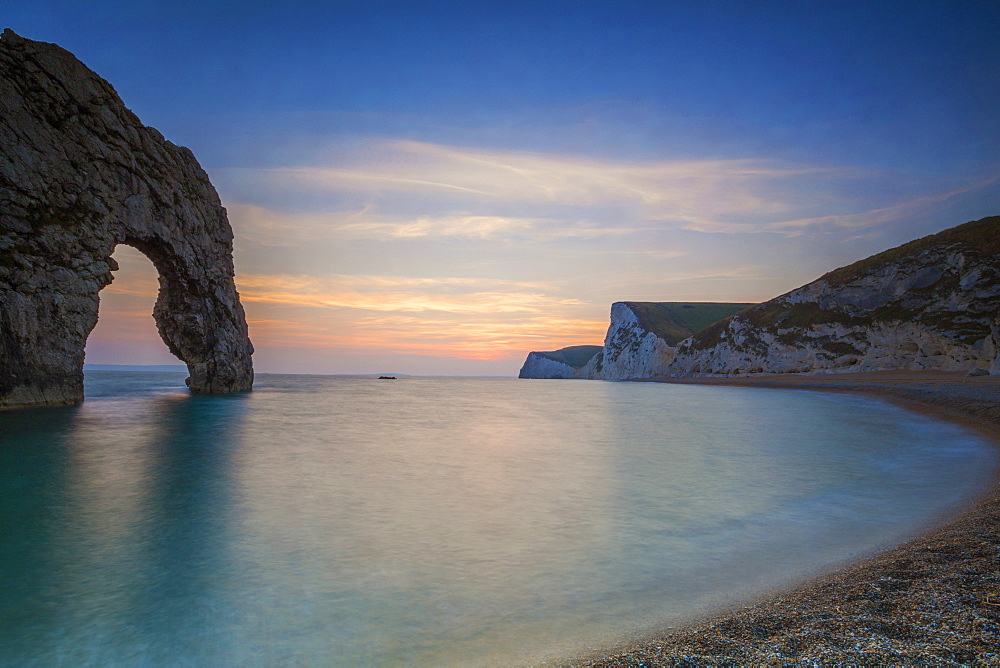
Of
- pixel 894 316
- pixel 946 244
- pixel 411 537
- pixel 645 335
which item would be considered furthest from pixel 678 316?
pixel 411 537

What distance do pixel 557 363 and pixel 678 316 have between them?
45.9 metres

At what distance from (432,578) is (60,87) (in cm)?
3070

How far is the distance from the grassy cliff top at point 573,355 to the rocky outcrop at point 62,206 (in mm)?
146840

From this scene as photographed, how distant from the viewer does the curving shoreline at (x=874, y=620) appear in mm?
3051

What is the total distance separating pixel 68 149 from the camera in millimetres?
23062

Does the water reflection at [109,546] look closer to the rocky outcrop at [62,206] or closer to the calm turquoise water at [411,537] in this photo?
the calm turquoise water at [411,537]

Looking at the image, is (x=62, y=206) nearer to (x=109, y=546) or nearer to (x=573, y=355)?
(x=109, y=546)

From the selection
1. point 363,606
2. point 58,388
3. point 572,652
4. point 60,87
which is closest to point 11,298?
point 58,388

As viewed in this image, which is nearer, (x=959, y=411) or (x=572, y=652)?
(x=572, y=652)

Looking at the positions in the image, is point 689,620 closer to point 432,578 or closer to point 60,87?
point 432,578

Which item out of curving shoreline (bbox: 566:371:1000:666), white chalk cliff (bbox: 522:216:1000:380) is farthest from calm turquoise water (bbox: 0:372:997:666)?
white chalk cliff (bbox: 522:216:1000:380)

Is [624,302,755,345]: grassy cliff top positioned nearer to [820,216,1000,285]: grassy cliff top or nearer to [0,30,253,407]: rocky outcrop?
[820,216,1000,285]: grassy cliff top

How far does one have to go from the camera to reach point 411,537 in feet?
22.8

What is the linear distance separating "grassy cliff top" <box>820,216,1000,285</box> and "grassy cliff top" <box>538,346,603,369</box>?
10519 centimetres
